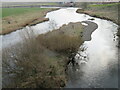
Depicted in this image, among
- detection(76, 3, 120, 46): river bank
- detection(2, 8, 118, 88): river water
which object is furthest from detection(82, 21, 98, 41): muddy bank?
detection(76, 3, 120, 46): river bank

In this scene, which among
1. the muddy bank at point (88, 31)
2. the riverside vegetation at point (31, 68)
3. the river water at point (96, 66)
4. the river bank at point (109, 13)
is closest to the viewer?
the riverside vegetation at point (31, 68)

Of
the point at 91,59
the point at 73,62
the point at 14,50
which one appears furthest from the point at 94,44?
the point at 14,50

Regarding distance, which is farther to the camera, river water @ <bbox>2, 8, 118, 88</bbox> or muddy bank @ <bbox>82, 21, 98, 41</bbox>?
muddy bank @ <bbox>82, 21, 98, 41</bbox>

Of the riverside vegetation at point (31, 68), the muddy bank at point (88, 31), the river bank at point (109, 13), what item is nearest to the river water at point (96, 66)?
the muddy bank at point (88, 31)

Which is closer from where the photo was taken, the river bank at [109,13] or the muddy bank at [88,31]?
the muddy bank at [88,31]

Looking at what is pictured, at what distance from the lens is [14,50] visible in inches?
770

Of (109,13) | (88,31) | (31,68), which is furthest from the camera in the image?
(109,13)

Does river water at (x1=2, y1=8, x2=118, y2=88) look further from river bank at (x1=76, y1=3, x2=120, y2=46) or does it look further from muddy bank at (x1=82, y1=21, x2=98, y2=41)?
river bank at (x1=76, y1=3, x2=120, y2=46)

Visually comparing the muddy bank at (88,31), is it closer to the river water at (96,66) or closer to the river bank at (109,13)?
the river water at (96,66)

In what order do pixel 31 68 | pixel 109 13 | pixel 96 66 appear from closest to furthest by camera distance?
pixel 31 68 → pixel 96 66 → pixel 109 13

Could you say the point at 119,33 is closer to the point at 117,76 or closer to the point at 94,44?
the point at 94,44

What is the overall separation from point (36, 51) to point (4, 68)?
3.78 meters

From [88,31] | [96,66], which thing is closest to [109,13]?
[88,31]

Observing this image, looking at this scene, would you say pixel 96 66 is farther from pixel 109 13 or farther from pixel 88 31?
pixel 109 13
